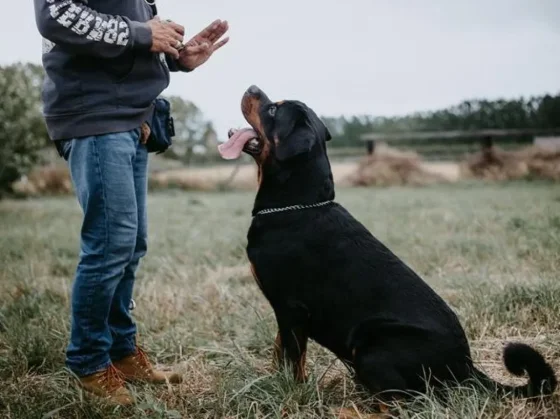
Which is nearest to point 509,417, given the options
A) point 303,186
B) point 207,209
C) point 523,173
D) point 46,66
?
point 303,186

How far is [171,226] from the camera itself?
337 inches

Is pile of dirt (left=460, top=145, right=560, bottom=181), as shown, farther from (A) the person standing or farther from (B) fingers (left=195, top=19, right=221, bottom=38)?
(A) the person standing

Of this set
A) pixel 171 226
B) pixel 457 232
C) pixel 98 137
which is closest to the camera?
pixel 98 137

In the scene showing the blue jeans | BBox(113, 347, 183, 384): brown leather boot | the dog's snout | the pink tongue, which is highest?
the dog's snout

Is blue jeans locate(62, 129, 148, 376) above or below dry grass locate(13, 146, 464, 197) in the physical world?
above

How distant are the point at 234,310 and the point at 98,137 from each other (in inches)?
73.3

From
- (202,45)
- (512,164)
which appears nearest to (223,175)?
(512,164)

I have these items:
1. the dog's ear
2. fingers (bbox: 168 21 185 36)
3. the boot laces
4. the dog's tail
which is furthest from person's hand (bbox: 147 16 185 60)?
the dog's tail

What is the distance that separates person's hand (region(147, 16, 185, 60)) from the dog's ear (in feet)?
2.06

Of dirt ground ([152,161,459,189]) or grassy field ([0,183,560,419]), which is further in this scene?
dirt ground ([152,161,459,189])

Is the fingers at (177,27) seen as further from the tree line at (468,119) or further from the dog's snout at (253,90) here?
the tree line at (468,119)

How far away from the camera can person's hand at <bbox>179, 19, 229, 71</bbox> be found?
305cm

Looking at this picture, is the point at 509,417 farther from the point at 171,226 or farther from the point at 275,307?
the point at 171,226

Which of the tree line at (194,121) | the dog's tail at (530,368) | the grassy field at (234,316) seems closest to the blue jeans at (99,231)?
the grassy field at (234,316)
